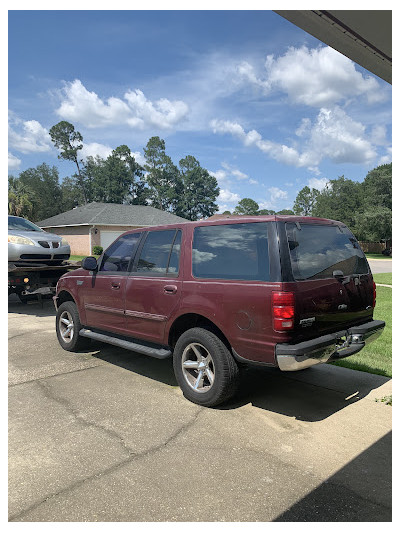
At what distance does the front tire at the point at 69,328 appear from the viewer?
5996mm

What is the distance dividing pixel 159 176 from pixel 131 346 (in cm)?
8275

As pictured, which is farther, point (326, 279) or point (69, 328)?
point (69, 328)

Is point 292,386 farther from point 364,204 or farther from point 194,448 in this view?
point 364,204

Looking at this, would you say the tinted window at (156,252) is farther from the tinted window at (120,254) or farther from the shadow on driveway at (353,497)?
the shadow on driveway at (353,497)

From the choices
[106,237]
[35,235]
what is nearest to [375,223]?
[106,237]

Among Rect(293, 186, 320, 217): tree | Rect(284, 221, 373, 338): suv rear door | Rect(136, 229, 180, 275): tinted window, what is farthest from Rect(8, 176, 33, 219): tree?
Rect(293, 186, 320, 217): tree

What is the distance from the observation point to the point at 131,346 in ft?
16.2

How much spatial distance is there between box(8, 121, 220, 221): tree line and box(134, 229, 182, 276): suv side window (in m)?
71.8

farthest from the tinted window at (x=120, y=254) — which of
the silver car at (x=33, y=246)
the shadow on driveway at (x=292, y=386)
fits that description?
the silver car at (x=33, y=246)

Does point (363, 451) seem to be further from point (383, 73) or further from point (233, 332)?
point (383, 73)

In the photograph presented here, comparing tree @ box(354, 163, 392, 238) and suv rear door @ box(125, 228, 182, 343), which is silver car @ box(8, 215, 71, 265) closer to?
suv rear door @ box(125, 228, 182, 343)

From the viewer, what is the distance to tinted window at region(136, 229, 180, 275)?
15.5ft

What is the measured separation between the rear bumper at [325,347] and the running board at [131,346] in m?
1.60

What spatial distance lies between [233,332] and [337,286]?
114 cm
